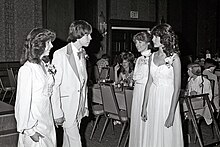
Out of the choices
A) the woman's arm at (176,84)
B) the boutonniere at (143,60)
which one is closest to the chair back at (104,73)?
the boutonniere at (143,60)

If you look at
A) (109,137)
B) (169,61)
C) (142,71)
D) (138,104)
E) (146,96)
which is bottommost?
(109,137)

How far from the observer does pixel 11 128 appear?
3.12 meters

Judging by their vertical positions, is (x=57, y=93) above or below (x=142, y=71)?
below

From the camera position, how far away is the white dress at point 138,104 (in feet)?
13.7

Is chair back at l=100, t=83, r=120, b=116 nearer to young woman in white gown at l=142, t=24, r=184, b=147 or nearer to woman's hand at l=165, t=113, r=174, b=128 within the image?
young woman in white gown at l=142, t=24, r=184, b=147

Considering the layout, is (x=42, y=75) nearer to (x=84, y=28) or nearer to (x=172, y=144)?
(x=84, y=28)

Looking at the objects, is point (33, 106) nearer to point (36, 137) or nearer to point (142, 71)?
point (36, 137)

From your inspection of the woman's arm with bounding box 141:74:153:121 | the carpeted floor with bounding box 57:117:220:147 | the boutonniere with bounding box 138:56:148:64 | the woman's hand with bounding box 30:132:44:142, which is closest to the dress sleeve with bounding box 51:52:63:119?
the woman's hand with bounding box 30:132:44:142

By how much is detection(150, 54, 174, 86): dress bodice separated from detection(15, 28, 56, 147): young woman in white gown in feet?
3.97

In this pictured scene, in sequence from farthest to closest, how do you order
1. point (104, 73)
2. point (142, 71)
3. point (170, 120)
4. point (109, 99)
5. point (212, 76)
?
point (104, 73), point (212, 76), point (109, 99), point (142, 71), point (170, 120)

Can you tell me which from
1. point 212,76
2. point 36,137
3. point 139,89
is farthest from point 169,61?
point 212,76

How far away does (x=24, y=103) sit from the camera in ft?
8.32

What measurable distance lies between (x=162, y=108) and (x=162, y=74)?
365mm

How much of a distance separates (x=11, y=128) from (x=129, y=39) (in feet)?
29.0
